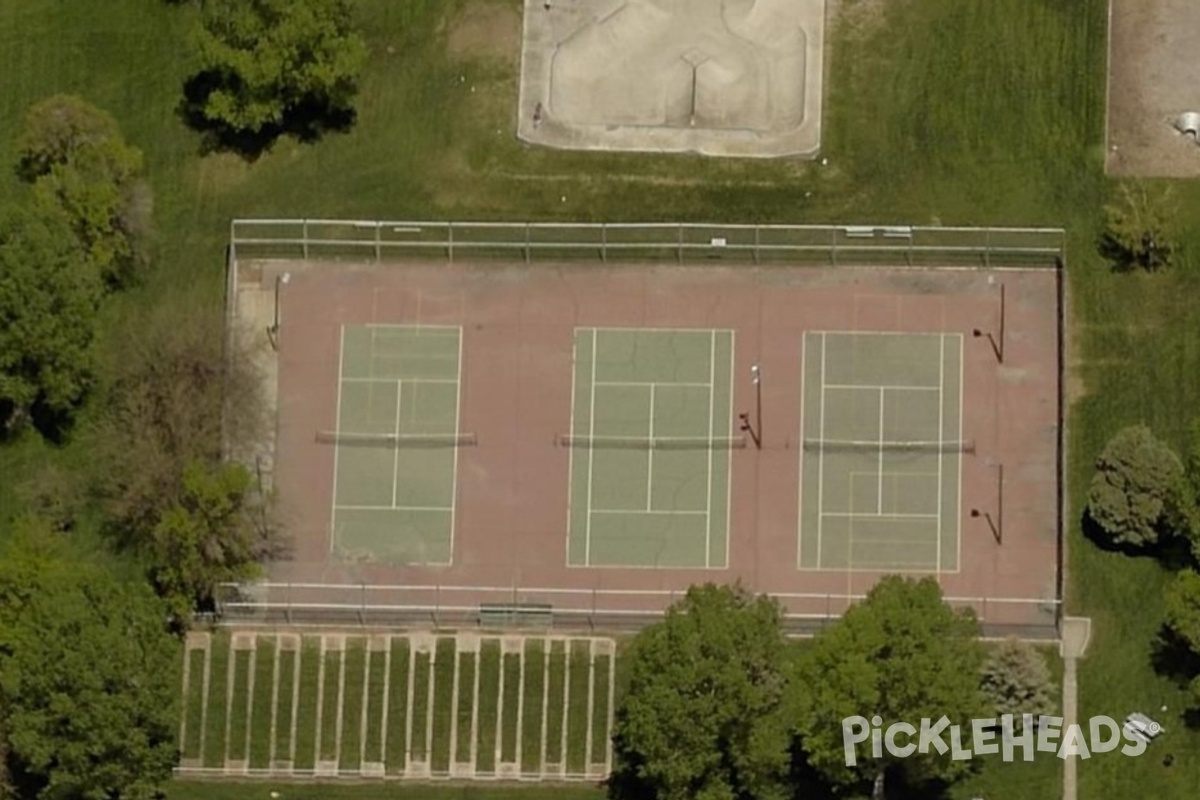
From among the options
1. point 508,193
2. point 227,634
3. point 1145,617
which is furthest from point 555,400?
point 1145,617

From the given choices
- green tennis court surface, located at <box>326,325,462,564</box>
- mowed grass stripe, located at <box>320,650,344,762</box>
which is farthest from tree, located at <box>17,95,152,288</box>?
mowed grass stripe, located at <box>320,650,344,762</box>

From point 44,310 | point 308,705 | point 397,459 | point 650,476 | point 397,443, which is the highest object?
point 44,310

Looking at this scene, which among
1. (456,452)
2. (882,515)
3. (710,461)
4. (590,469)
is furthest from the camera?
(456,452)

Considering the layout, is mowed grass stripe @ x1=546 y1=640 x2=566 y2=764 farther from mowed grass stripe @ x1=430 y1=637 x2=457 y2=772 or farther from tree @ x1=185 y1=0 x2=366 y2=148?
tree @ x1=185 y1=0 x2=366 y2=148

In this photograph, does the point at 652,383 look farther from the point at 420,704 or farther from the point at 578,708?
the point at 420,704

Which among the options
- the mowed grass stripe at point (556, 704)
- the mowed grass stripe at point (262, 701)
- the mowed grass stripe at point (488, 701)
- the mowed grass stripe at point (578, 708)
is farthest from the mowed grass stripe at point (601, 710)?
the mowed grass stripe at point (262, 701)

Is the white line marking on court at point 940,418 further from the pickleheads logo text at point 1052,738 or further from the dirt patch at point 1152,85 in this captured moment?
the dirt patch at point 1152,85

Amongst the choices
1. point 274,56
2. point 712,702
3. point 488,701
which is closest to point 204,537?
point 488,701
